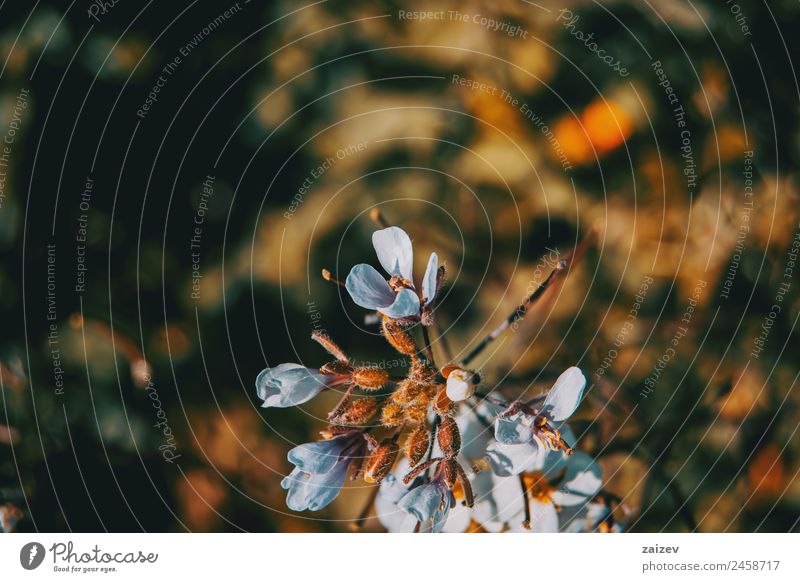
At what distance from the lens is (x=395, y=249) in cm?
94

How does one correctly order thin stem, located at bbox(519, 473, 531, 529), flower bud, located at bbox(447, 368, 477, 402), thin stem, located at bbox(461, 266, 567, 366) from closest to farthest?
flower bud, located at bbox(447, 368, 477, 402)
thin stem, located at bbox(519, 473, 531, 529)
thin stem, located at bbox(461, 266, 567, 366)

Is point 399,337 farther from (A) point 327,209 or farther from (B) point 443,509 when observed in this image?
(A) point 327,209

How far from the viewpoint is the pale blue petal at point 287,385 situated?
937mm

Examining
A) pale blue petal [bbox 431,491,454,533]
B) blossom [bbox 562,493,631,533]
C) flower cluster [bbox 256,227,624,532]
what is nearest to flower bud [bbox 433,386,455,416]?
flower cluster [bbox 256,227,624,532]

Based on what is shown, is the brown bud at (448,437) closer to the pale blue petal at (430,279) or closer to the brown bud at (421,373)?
the brown bud at (421,373)

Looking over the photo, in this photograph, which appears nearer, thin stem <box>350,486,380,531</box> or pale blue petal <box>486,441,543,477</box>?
pale blue petal <box>486,441,543,477</box>

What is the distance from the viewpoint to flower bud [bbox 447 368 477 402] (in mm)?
859

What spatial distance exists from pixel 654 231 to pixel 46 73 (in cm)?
116

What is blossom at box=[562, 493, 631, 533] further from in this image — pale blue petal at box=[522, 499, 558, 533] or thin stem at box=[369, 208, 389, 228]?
thin stem at box=[369, 208, 389, 228]

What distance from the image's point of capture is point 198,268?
1.24 meters

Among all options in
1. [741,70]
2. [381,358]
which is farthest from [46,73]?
[741,70]

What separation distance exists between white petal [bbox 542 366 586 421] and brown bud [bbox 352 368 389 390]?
231 millimetres
